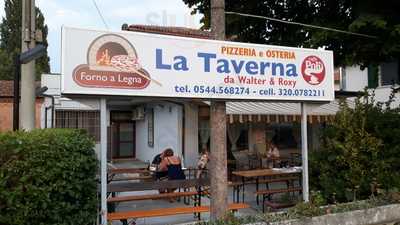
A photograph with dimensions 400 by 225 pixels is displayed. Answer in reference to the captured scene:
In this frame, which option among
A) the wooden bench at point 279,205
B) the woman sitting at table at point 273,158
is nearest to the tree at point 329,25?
the wooden bench at point 279,205

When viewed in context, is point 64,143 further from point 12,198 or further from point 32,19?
point 32,19

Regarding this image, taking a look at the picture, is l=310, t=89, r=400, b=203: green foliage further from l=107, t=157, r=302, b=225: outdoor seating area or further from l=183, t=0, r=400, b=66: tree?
l=183, t=0, r=400, b=66: tree

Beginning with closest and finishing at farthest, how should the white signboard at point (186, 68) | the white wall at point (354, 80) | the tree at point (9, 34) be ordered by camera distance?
the white signboard at point (186, 68) → the white wall at point (354, 80) → the tree at point (9, 34)

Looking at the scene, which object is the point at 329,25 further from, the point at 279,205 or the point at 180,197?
the point at 180,197

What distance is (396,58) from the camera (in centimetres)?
1045

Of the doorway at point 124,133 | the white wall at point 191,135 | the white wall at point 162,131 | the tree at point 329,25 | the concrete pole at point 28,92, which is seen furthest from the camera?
the doorway at point 124,133

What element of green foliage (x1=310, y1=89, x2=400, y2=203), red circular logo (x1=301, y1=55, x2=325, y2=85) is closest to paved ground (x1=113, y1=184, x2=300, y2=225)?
green foliage (x1=310, y1=89, x2=400, y2=203)

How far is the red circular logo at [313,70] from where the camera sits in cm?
778

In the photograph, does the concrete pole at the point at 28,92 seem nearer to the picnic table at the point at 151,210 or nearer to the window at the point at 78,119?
the picnic table at the point at 151,210

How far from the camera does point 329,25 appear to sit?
10406 mm

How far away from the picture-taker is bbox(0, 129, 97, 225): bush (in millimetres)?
5371

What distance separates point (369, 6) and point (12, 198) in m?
7.95

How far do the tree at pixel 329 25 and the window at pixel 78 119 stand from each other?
11013mm

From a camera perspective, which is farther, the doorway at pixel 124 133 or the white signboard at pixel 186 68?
the doorway at pixel 124 133
